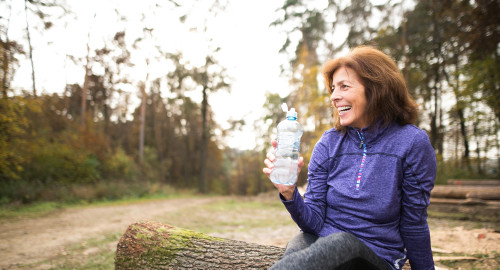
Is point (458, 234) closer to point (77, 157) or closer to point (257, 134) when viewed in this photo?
point (77, 157)

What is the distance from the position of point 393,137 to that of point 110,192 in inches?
578

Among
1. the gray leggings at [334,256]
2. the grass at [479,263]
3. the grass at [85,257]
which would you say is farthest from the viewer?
the grass at [85,257]

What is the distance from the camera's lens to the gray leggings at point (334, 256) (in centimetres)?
132

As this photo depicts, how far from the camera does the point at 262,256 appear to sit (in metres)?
2.41

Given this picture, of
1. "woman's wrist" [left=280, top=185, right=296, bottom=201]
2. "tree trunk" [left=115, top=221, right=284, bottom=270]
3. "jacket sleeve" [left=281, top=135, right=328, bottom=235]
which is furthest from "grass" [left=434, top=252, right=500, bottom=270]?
"woman's wrist" [left=280, top=185, right=296, bottom=201]

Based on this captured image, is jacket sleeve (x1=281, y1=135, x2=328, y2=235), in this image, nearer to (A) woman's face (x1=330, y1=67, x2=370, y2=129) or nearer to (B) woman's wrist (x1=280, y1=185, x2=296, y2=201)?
(B) woman's wrist (x1=280, y1=185, x2=296, y2=201)

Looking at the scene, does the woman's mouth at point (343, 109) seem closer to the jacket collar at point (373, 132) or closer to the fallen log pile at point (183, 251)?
the jacket collar at point (373, 132)

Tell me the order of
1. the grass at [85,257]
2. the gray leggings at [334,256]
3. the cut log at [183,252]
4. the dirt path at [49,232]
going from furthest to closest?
the dirt path at [49,232] → the grass at [85,257] → the cut log at [183,252] → the gray leggings at [334,256]

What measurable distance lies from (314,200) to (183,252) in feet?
4.43

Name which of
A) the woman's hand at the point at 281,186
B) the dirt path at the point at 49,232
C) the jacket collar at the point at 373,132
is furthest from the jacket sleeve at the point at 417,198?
the dirt path at the point at 49,232

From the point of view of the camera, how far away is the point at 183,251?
2.51 m

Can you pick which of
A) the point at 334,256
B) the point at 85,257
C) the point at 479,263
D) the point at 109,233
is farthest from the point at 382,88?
the point at 109,233

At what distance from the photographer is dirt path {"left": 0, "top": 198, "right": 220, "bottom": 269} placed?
4.61 metres

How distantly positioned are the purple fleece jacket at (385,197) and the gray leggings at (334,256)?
0.20 metres
